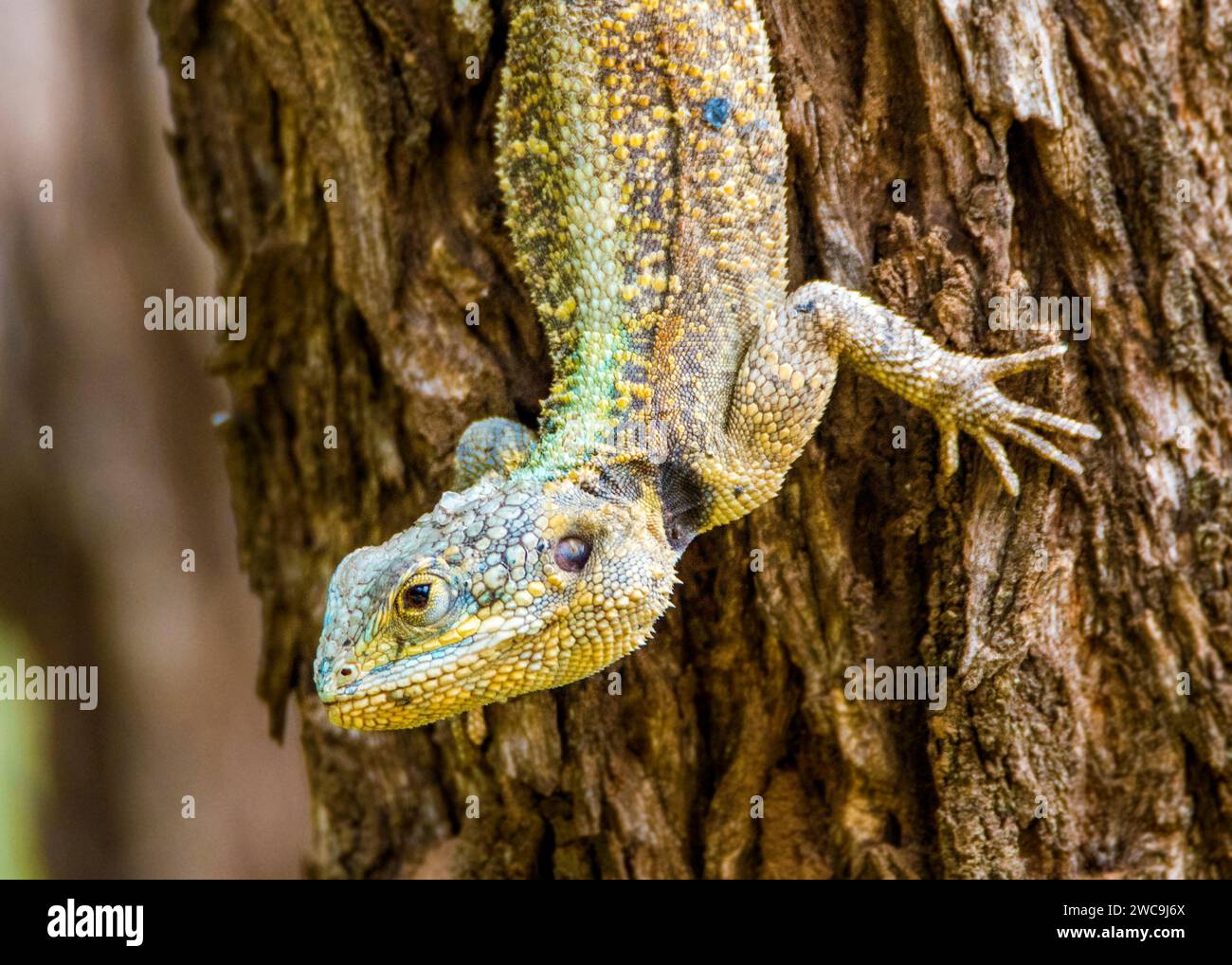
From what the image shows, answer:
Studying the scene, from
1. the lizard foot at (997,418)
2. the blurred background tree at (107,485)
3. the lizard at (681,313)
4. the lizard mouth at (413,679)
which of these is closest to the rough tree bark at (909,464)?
the lizard foot at (997,418)

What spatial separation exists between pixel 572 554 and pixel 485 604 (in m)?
0.39

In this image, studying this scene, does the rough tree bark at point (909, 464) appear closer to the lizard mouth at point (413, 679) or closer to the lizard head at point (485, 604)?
the lizard head at point (485, 604)

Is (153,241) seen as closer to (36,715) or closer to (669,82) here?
(36,715)

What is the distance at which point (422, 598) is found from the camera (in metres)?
3.50

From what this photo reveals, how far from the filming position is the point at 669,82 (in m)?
4.04

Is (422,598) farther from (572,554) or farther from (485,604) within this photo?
(572,554)

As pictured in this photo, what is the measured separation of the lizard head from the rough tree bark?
954mm

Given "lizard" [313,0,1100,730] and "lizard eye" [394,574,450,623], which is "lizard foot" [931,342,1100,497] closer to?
"lizard" [313,0,1100,730]

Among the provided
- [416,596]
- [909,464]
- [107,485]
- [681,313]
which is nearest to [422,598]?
[416,596]

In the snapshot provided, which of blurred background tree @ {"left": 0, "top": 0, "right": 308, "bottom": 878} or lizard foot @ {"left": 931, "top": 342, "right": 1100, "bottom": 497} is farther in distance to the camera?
blurred background tree @ {"left": 0, "top": 0, "right": 308, "bottom": 878}

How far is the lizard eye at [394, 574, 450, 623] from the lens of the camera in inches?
137

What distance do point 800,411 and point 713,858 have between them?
2306 millimetres

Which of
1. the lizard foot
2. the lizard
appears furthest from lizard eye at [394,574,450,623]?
the lizard foot
